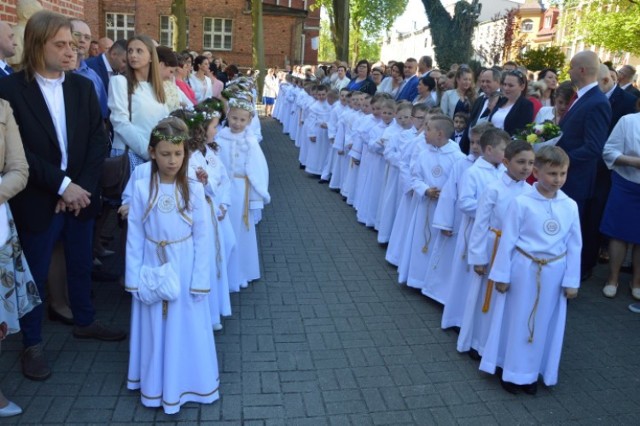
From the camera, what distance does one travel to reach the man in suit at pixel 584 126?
20.5 ft

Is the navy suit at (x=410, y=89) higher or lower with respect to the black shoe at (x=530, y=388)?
higher

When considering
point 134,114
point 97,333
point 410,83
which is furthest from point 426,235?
point 410,83

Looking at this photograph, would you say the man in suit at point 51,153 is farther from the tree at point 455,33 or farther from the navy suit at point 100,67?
the tree at point 455,33

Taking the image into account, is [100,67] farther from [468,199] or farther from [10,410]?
[468,199]

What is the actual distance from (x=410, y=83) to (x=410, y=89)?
142 millimetres

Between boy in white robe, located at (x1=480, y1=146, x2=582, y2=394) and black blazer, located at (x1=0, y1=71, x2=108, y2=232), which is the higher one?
black blazer, located at (x1=0, y1=71, x2=108, y2=232)

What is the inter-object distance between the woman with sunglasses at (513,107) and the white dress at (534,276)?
251 cm

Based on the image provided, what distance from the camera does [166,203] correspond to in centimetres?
398

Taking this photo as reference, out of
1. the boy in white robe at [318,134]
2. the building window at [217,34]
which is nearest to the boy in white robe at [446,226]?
the boy in white robe at [318,134]

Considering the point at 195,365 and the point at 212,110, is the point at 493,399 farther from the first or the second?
the point at 212,110

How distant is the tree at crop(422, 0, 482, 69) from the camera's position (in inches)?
629

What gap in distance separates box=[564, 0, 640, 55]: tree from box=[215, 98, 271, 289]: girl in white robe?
30.5m

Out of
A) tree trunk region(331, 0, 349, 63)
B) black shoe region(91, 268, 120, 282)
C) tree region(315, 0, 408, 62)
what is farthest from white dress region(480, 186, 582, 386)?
tree region(315, 0, 408, 62)

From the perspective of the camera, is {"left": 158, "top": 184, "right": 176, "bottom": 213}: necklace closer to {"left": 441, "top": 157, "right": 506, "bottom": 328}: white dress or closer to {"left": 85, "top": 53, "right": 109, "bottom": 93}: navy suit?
{"left": 441, "top": 157, "right": 506, "bottom": 328}: white dress
